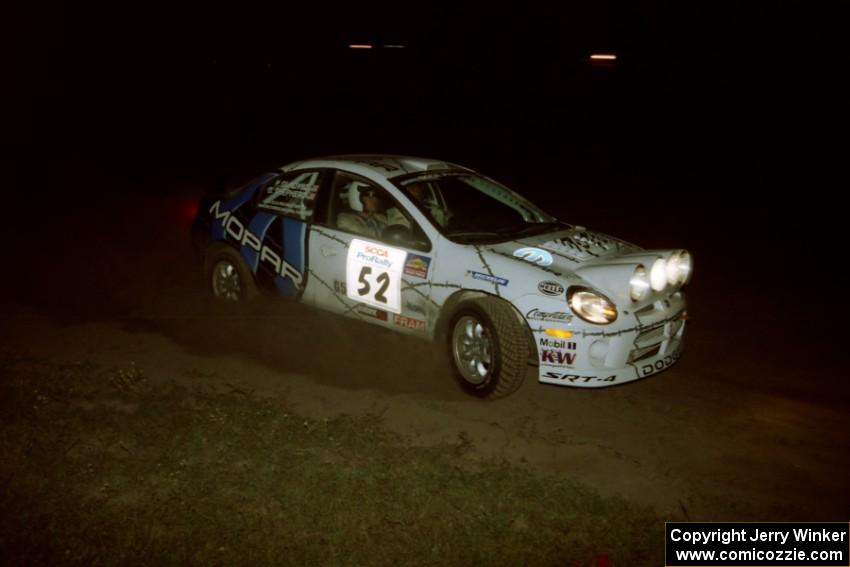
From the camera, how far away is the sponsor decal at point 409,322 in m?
5.57

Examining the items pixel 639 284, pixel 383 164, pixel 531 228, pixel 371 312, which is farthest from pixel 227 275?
pixel 639 284

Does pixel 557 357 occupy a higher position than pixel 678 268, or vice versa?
pixel 678 268

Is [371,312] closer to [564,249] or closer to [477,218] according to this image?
[477,218]

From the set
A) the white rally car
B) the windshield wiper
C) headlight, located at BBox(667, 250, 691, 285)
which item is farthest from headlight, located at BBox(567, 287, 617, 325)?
the windshield wiper

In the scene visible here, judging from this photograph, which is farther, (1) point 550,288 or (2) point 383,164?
(2) point 383,164

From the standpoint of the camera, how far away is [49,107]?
26.7 m

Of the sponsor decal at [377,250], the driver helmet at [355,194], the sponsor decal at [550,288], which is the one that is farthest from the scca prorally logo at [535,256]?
the driver helmet at [355,194]

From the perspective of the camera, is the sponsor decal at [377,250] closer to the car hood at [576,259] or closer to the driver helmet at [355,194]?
the driver helmet at [355,194]

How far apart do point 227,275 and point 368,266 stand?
71.6 inches

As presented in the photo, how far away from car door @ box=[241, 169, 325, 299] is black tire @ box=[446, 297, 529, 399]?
1577mm

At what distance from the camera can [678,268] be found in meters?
5.36

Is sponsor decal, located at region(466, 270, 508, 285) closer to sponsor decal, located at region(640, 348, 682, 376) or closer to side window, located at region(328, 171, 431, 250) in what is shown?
side window, located at region(328, 171, 431, 250)

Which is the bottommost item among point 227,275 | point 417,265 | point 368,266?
point 227,275

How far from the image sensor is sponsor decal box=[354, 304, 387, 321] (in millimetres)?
5809
